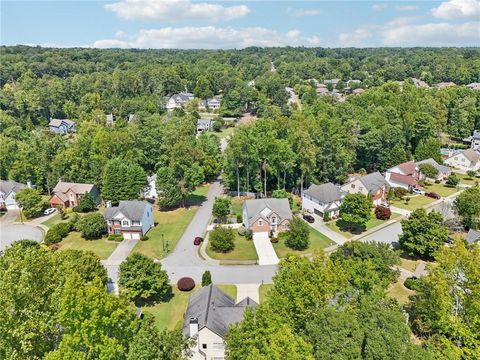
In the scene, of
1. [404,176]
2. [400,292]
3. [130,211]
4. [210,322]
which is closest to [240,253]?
[130,211]

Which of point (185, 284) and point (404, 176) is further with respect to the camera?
point (404, 176)

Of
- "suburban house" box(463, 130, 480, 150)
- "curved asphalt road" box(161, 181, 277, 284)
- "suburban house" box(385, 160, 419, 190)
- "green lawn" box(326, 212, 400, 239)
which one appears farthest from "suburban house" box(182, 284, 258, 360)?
"suburban house" box(463, 130, 480, 150)

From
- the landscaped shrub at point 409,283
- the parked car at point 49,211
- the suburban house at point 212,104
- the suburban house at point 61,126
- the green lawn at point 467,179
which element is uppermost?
the suburban house at point 212,104

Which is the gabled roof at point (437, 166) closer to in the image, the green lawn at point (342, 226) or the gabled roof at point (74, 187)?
the green lawn at point (342, 226)

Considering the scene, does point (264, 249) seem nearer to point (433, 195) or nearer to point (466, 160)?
point (433, 195)

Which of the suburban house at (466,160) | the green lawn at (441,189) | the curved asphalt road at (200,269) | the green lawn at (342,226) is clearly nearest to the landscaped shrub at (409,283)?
the green lawn at (342,226)

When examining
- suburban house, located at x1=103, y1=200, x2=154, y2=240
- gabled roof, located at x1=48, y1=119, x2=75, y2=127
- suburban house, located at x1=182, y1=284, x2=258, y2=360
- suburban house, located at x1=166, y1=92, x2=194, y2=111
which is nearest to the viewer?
suburban house, located at x1=182, y1=284, x2=258, y2=360

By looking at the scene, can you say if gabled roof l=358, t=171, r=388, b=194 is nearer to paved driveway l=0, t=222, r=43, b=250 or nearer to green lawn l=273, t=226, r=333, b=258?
green lawn l=273, t=226, r=333, b=258
